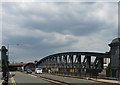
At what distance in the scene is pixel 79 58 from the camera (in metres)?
59.6

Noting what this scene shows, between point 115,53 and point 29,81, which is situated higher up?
point 115,53

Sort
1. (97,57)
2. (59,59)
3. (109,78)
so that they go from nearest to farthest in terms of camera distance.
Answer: (109,78) < (97,57) < (59,59)

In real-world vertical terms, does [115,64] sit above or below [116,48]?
below

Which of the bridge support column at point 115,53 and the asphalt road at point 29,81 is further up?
the bridge support column at point 115,53

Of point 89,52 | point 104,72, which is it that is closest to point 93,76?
point 104,72

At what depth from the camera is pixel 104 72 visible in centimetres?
3588

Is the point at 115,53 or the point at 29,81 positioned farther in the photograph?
the point at 115,53

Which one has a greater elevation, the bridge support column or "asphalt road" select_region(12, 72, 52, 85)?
the bridge support column

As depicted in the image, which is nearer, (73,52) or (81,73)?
(81,73)

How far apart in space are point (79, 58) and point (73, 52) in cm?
409

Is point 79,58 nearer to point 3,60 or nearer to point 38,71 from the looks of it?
point 38,71

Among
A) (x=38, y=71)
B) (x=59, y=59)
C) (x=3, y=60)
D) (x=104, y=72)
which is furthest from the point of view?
(x=59, y=59)

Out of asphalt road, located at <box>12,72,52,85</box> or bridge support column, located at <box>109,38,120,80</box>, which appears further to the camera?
bridge support column, located at <box>109,38,120,80</box>

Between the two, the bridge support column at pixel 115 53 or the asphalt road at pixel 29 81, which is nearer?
the asphalt road at pixel 29 81
